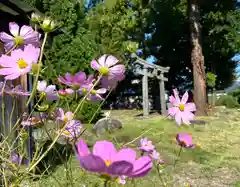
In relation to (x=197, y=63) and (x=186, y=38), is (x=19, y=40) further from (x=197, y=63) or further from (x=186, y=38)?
(x=186, y=38)

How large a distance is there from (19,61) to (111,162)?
32 cm

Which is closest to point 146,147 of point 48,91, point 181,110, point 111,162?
point 181,110

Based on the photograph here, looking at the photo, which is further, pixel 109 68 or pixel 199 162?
pixel 199 162

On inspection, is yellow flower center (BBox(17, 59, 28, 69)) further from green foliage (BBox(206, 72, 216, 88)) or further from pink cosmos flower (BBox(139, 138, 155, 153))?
green foliage (BBox(206, 72, 216, 88))

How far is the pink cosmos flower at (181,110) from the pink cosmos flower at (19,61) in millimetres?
318

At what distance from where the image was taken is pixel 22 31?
74 centimetres

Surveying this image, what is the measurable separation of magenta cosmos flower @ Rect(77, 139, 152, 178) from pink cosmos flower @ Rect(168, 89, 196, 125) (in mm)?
389

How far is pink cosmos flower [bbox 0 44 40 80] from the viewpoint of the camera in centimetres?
66

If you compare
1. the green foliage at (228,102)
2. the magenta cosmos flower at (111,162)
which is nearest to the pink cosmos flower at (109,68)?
the magenta cosmos flower at (111,162)

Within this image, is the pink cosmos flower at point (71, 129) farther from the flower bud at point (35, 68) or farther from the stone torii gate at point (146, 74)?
the stone torii gate at point (146, 74)

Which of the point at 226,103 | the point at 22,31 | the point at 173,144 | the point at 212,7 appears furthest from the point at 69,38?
the point at 226,103

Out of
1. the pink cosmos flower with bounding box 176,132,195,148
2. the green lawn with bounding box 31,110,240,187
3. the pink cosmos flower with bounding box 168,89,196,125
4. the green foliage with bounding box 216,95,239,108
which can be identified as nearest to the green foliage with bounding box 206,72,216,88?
the green foliage with bounding box 216,95,239,108

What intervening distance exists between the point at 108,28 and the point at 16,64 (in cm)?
1607

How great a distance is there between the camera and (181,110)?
0.86 meters
